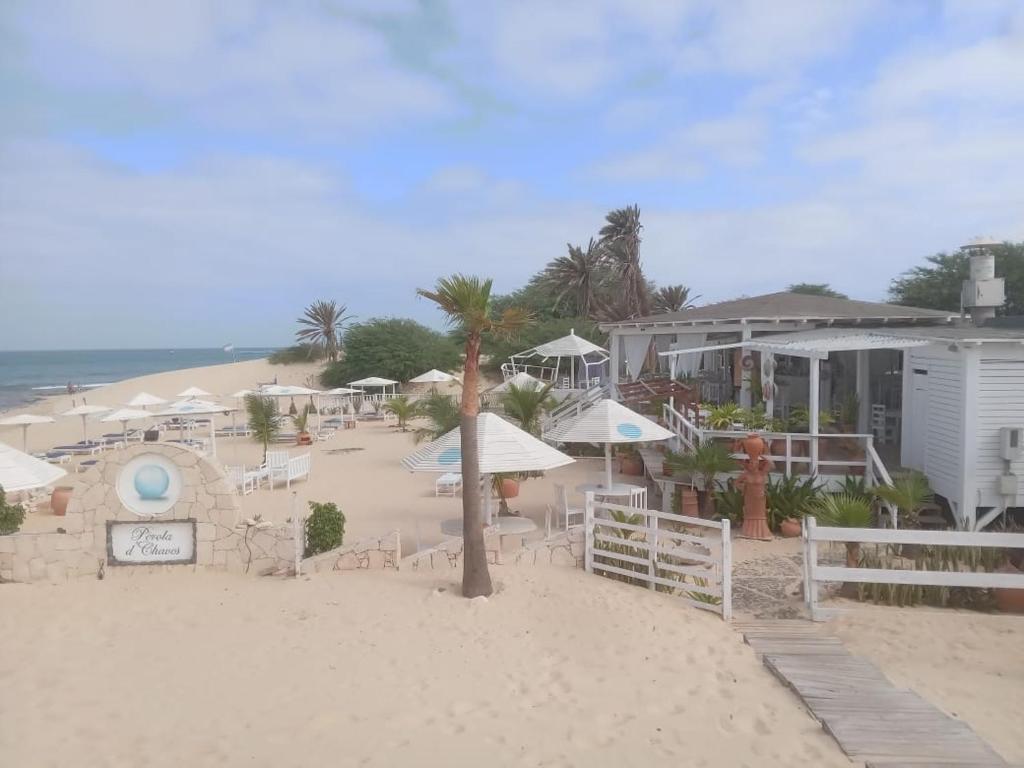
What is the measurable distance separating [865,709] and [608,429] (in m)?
5.35

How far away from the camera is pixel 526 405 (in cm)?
1539

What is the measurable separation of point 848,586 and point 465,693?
16.1 ft

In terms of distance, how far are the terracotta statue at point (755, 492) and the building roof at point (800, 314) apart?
490cm

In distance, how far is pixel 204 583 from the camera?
7.70 meters

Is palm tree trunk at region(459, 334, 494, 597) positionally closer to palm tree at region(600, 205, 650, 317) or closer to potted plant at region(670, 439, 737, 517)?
potted plant at region(670, 439, 737, 517)

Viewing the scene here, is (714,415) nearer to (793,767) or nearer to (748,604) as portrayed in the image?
(748,604)

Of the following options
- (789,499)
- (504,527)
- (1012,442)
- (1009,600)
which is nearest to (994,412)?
(1012,442)

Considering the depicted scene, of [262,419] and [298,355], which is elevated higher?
[298,355]

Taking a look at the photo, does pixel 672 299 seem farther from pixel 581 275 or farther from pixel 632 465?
Result: pixel 632 465

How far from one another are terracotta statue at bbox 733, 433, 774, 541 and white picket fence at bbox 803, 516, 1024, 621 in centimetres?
314

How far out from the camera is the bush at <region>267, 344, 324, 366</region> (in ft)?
169

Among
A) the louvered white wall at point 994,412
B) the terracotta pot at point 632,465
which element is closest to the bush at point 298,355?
the terracotta pot at point 632,465

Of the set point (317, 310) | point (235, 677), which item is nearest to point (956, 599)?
point (235, 677)

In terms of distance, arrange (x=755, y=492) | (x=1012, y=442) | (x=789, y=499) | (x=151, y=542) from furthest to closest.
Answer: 1. (x=789, y=499)
2. (x=755, y=492)
3. (x=1012, y=442)
4. (x=151, y=542)
